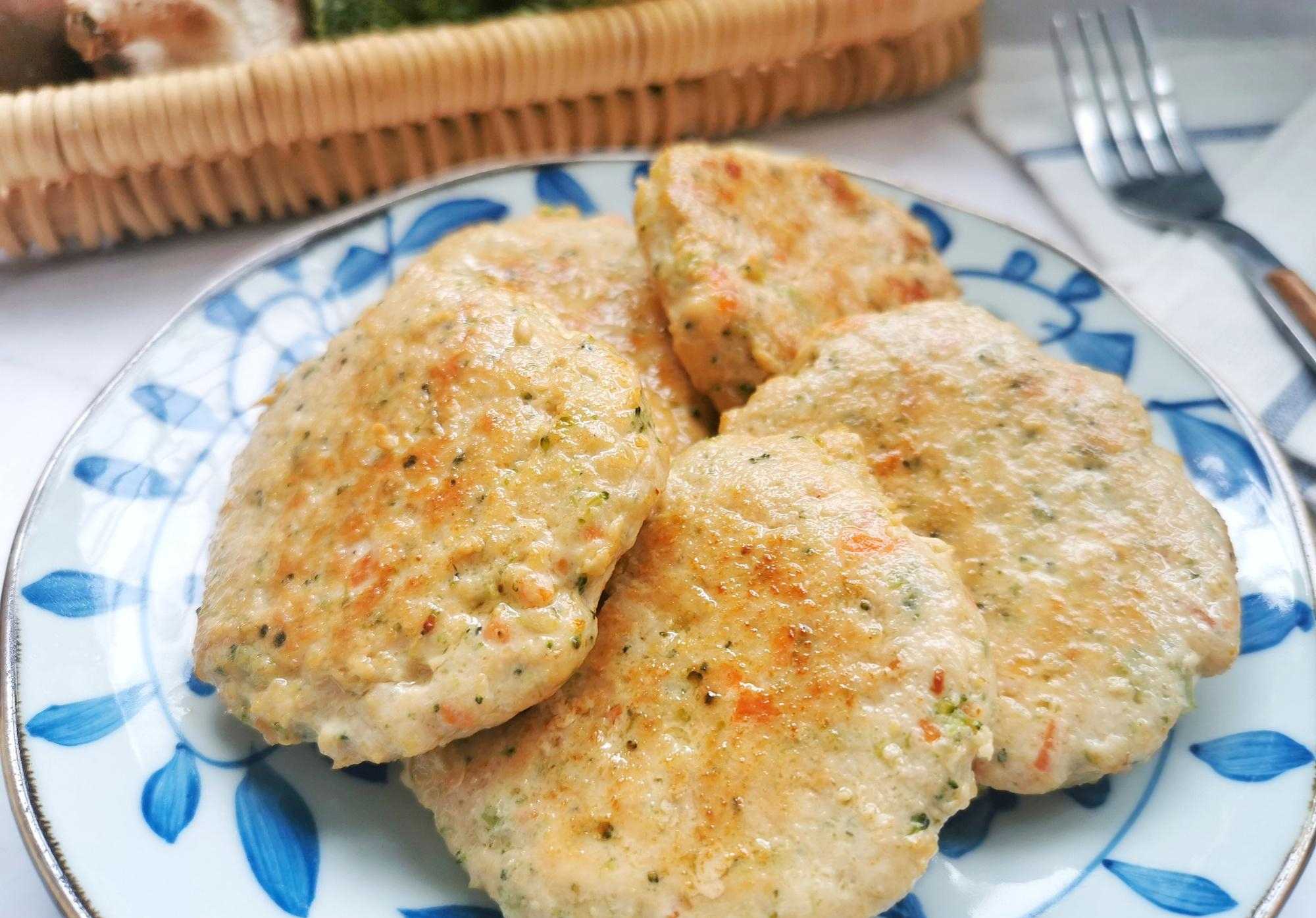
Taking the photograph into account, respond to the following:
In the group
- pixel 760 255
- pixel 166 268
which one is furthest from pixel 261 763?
pixel 166 268

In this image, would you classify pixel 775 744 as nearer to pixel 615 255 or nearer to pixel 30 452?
pixel 615 255

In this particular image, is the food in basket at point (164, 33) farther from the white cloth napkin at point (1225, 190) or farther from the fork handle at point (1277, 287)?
the fork handle at point (1277, 287)

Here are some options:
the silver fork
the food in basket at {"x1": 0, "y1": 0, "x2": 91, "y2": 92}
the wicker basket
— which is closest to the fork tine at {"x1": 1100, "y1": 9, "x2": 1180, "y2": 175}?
the silver fork

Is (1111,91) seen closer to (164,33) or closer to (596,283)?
(596,283)

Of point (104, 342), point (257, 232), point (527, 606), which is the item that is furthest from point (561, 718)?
point (257, 232)

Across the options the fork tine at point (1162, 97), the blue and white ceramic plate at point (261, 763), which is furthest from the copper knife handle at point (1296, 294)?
the blue and white ceramic plate at point (261, 763)

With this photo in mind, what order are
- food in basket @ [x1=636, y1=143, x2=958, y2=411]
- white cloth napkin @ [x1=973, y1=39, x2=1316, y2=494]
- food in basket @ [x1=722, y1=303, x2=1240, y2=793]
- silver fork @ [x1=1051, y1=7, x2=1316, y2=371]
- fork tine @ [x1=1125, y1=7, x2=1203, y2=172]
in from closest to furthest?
food in basket @ [x1=722, y1=303, x2=1240, y2=793] → food in basket @ [x1=636, y1=143, x2=958, y2=411] → white cloth napkin @ [x1=973, y1=39, x2=1316, y2=494] → silver fork @ [x1=1051, y1=7, x2=1316, y2=371] → fork tine @ [x1=1125, y1=7, x2=1203, y2=172]

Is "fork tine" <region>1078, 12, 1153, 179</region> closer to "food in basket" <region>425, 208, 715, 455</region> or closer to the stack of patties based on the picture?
the stack of patties
